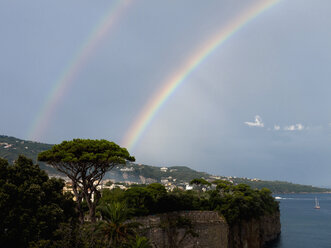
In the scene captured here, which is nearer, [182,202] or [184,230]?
[184,230]

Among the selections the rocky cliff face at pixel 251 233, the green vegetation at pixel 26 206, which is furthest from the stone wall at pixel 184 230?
the green vegetation at pixel 26 206

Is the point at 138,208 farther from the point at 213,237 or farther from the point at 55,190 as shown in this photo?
the point at 55,190

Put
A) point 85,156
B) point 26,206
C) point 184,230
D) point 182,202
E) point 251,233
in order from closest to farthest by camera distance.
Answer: point 26,206
point 85,156
point 184,230
point 182,202
point 251,233

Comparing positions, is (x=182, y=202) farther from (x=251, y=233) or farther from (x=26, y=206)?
(x=26, y=206)

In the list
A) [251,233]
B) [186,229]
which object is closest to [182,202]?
[186,229]

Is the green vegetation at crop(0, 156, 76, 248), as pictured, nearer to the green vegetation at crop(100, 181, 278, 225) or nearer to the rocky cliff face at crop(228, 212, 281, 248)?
the green vegetation at crop(100, 181, 278, 225)

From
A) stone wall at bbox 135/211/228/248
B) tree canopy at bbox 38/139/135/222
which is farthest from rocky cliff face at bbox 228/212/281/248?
tree canopy at bbox 38/139/135/222

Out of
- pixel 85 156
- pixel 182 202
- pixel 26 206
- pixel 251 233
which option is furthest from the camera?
pixel 251 233

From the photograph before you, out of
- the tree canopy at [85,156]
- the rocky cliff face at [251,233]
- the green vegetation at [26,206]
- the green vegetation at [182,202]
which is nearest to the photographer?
the green vegetation at [26,206]

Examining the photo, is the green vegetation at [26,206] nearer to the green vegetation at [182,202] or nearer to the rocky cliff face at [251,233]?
the green vegetation at [182,202]

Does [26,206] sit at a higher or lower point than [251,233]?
higher

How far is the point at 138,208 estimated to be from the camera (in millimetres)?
37188

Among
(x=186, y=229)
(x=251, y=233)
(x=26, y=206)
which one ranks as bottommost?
(x=251, y=233)

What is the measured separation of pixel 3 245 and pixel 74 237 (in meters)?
5.15
